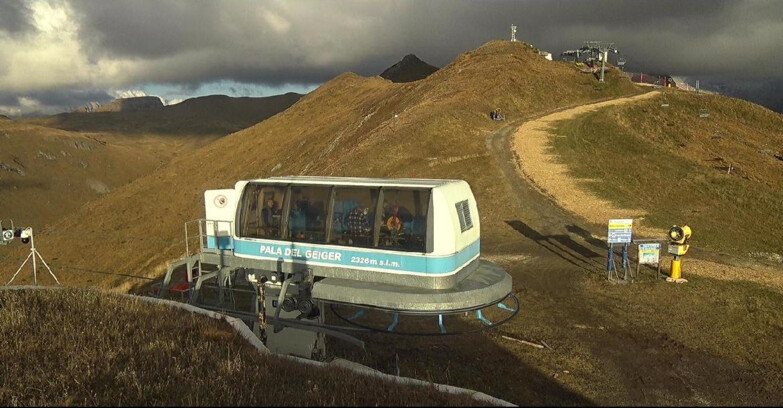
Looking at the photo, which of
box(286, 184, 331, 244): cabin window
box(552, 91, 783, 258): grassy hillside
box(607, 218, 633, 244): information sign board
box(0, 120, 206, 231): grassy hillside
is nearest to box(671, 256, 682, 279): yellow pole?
box(607, 218, 633, 244): information sign board

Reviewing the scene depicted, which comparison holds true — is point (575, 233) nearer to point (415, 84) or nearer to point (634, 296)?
point (634, 296)

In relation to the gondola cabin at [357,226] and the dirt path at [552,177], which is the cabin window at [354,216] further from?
the dirt path at [552,177]

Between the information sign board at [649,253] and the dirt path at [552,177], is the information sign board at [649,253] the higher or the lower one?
the lower one

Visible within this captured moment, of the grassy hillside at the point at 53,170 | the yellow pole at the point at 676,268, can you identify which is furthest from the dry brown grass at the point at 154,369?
the grassy hillside at the point at 53,170

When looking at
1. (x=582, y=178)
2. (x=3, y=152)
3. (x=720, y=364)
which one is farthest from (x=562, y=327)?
(x=3, y=152)

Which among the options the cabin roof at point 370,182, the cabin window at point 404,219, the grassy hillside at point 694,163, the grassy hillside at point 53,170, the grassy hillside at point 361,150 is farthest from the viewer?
the grassy hillside at point 53,170

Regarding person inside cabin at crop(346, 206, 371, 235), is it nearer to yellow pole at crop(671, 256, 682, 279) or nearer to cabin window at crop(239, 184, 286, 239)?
cabin window at crop(239, 184, 286, 239)

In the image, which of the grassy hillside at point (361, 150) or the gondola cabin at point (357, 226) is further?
the grassy hillside at point (361, 150)
